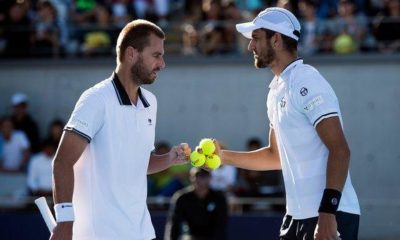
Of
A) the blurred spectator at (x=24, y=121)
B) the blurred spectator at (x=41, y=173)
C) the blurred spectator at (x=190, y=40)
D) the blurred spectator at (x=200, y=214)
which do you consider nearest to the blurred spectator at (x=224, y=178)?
the blurred spectator at (x=200, y=214)

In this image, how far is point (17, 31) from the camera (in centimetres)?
1727

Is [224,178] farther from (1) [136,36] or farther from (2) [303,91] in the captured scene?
(2) [303,91]

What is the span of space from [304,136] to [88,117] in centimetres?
139

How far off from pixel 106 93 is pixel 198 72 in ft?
33.8

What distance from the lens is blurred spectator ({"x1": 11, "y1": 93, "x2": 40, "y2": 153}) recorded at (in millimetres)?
16812

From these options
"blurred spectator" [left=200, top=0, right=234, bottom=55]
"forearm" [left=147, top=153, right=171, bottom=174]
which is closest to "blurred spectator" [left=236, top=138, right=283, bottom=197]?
"blurred spectator" [left=200, top=0, right=234, bottom=55]

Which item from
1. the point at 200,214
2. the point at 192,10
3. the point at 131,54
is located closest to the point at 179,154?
the point at 131,54

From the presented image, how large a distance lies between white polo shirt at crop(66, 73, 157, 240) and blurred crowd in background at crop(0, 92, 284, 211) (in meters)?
7.20

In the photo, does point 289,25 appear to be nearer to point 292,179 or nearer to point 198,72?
point 292,179

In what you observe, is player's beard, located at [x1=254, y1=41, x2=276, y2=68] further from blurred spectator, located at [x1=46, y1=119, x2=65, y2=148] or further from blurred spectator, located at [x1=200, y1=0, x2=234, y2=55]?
blurred spectator, located at [x1=200, y1=0, x2=234, y2=55]

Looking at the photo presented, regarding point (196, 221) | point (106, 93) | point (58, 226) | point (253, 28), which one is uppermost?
point (253, 28)

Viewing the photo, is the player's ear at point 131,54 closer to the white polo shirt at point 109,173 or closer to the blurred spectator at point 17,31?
the white polo shirt at point 109,173

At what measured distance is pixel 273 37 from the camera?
714cm

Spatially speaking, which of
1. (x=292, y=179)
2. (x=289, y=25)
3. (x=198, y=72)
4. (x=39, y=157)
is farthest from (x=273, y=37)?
(x=198, y=72)
